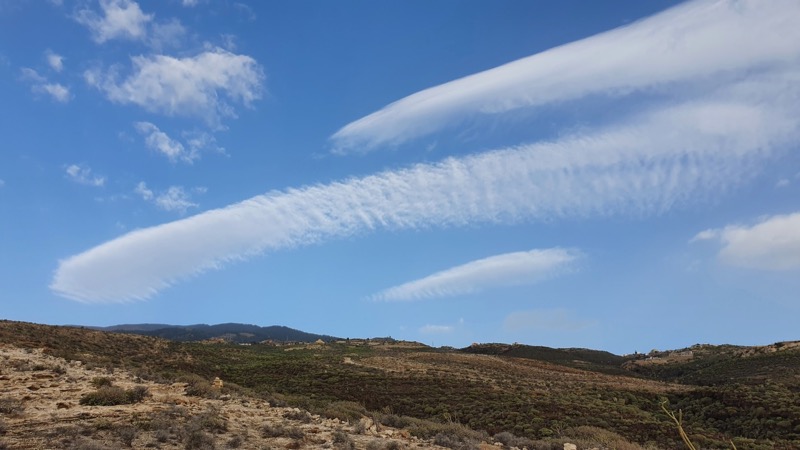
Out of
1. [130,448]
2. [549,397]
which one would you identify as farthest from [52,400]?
[549,397]

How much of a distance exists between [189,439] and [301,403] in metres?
10.5

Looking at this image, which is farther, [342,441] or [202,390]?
[202,390]

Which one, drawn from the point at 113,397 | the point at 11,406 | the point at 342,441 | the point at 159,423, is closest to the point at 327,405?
the point at 113,397

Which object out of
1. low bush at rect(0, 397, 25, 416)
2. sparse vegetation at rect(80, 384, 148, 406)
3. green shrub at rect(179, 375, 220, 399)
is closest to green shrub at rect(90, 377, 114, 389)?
sparse vegetation at rect(80, 384, 148, 406)

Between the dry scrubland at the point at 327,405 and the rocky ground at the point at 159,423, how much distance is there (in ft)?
0.16

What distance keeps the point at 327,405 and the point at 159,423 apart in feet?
35.4

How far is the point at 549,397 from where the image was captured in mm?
34250

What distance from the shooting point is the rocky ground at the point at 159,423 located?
41.6 feet

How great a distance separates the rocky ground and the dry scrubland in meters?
0.05

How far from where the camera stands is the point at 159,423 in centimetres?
1388

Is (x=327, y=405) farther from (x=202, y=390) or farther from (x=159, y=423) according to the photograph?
(x=159, y=423)

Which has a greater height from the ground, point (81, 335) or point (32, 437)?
point (81, 335)

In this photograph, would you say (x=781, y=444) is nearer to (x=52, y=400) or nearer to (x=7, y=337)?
(x=52, y=400)

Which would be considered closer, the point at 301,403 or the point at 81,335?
the point at 301,403
